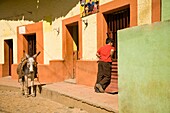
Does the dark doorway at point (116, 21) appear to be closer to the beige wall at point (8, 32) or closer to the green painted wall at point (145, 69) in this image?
the green painted wall at point (145, 69)

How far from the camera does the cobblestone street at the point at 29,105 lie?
7828 mm

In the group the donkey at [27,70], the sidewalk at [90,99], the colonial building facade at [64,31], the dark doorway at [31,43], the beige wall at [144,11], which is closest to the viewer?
the sidewalk at [90,99]

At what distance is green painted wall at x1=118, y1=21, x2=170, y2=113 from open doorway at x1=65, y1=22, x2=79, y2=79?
6.58 metres

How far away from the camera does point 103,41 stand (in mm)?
9148

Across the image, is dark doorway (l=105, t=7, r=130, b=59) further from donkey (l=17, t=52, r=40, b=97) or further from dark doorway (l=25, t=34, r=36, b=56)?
dark doorway (l=25, t=34, r=36, b=56)

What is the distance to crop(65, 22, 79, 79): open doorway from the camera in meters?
11.8

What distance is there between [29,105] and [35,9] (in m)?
6.40

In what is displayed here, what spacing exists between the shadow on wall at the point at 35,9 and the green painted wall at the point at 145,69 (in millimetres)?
6122

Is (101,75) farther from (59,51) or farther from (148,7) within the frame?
(59,51)

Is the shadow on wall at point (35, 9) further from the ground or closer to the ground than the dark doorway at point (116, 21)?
further from the ground

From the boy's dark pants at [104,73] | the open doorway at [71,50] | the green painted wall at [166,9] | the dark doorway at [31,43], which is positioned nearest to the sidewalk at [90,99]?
the boy's dark pants at [104,73]

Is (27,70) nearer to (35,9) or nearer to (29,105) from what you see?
(29,105)

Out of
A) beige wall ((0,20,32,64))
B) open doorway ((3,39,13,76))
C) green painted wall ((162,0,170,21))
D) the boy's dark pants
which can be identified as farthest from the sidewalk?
open doorway ((3,39,13,76))

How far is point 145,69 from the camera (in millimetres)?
4539
